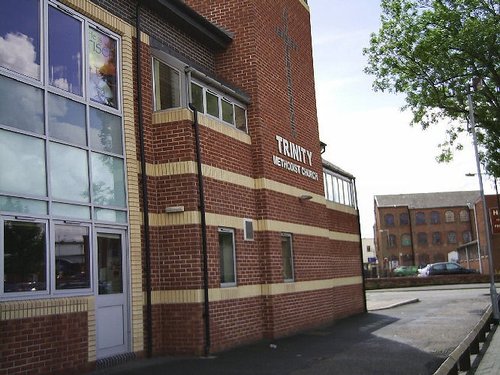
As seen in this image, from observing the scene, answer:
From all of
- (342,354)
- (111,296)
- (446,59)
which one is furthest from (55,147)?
(446,59)

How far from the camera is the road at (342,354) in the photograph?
29.9 feet

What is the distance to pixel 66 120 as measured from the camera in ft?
30.6

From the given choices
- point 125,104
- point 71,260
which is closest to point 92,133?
point 125,104

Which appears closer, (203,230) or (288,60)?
(203,230)

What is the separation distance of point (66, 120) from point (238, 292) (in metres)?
5.07

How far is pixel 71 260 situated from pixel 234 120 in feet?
18.6

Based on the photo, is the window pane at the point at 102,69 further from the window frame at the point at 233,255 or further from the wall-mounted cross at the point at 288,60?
the wall-mounted cross at the point at 288,60

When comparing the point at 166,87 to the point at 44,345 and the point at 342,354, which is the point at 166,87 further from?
the point at 342,354

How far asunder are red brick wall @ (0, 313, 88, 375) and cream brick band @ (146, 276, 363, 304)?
7.05 feet

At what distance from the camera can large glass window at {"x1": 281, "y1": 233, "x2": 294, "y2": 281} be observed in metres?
14.5

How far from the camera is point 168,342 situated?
424 inches

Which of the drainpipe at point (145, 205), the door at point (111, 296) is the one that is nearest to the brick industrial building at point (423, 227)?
the drainpipe at point (145, 205)

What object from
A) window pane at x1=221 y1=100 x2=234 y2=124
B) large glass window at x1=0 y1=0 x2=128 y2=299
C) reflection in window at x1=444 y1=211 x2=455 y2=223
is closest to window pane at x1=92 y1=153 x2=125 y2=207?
large glass window at x1=0 y1=0 x2=128 y2=299

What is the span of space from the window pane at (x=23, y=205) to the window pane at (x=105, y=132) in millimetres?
1668
